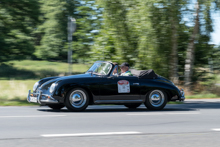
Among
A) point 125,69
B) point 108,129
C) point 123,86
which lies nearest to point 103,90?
point 123,86

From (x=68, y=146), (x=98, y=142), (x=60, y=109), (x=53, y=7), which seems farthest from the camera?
(x=53, y=7)

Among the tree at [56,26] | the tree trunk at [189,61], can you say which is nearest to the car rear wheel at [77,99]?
the tree trunk at [189,61]

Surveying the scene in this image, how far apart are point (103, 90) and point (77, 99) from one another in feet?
2.60

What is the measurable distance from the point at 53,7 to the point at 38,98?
120 feet

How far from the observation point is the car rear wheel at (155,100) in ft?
37.3

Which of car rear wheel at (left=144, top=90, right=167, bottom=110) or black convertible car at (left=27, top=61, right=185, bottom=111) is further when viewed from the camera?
car rear wheel at (left=144, top=90, right=167, bottom=110)

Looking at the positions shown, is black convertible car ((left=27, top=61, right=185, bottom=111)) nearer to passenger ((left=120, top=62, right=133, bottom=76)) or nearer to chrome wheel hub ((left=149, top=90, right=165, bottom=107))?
chrome wheel hub ((left=149, top=90, right=165, bottom=107))

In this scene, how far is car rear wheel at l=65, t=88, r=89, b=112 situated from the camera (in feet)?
34.2

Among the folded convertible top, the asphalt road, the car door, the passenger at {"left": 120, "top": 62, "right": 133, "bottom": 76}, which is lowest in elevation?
the asphalt road

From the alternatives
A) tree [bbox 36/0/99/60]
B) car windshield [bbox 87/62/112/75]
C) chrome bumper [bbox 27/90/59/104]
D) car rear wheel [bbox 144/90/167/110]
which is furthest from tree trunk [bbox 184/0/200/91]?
tree [bbox 36/0/99/60]

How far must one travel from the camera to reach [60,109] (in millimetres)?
11289

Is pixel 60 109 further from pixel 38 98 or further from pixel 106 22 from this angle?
pixel 106 22

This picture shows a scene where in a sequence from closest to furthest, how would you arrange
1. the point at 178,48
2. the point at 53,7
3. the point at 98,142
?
the point at 98,142, the point at 178,48, the point at 53,7

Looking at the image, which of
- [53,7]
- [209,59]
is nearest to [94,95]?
[209,59]
